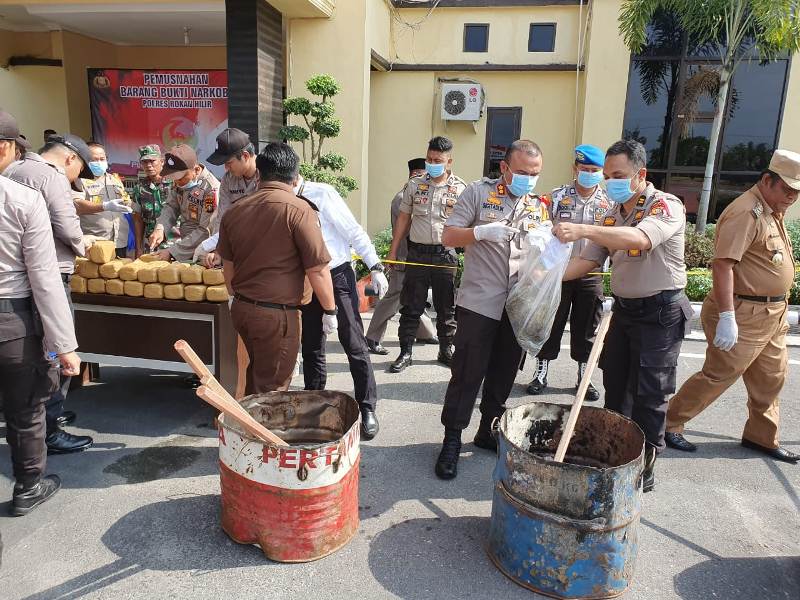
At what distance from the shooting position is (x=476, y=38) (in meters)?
9.88

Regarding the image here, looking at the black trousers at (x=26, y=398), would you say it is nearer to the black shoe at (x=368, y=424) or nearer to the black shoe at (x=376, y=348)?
the black shoe at (x=368, y=424)

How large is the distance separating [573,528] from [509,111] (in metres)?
8.83

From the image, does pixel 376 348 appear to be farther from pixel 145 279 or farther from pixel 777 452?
pixel 777 452

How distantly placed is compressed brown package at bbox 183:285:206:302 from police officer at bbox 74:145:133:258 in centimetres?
207

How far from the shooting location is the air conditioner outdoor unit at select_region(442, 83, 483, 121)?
9.72 m

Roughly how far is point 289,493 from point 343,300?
5.18 feet

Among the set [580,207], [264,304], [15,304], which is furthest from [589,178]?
[15,304]

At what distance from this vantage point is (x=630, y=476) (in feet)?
7.82

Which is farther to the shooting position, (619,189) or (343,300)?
(343,300)

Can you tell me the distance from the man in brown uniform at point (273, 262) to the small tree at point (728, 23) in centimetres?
674

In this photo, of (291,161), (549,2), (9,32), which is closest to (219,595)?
(291,161)

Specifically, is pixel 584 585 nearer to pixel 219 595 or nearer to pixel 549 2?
pixel 219 595

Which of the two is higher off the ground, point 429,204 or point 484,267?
point 429,204

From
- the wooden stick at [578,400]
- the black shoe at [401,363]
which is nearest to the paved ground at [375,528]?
the wooden stick at [578,400]
